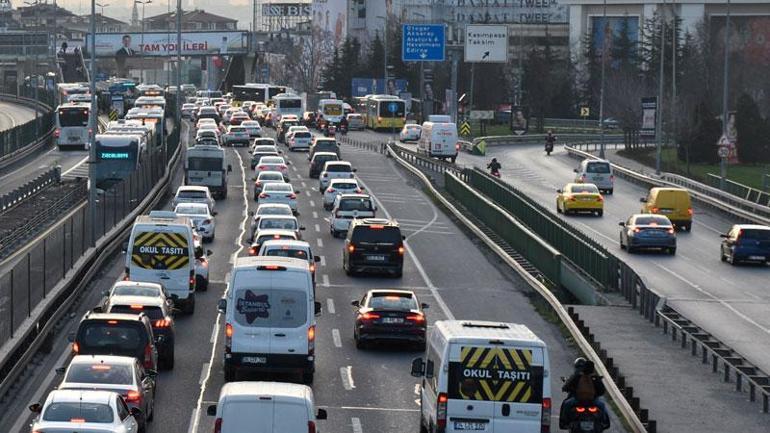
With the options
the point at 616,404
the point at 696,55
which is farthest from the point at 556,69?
the point at 616,404

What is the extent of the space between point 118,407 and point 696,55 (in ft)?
398

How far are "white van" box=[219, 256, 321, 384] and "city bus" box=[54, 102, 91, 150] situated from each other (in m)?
72.7

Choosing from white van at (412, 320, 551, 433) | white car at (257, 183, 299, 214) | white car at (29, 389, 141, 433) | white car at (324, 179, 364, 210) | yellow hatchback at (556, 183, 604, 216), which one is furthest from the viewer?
yellow hatchback at (556, 183, 604, 216)

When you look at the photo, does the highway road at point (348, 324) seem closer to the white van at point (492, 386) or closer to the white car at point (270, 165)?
the white van at point (492, 386)

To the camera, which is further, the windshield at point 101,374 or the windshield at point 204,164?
the windshield at point 204,164

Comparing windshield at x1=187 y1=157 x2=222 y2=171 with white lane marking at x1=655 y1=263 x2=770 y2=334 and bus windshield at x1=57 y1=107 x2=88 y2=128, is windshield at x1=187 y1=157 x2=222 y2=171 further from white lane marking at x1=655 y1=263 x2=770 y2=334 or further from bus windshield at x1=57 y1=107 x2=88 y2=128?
bus windshield at x1=57 y1=107 x2=88 y2=128

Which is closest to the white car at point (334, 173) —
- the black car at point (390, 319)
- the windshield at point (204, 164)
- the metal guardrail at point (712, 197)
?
the windshield at point (204, 164)

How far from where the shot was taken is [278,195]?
202ft

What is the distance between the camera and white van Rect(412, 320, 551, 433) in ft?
70.3

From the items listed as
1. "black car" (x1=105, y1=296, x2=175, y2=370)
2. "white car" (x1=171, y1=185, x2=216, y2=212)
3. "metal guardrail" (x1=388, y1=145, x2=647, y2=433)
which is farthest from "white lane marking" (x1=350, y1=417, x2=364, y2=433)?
"white car" (x1=171, y1=185, x2=216, y2=212)

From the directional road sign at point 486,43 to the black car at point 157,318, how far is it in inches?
3099

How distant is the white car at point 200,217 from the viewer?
5166cm

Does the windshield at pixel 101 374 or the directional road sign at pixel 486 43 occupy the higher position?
the directional road sign at pixel 486 43

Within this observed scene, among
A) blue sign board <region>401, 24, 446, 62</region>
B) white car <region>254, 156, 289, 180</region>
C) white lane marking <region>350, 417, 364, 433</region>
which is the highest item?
blue sign board <region>401, 24, 446, 62</region>
